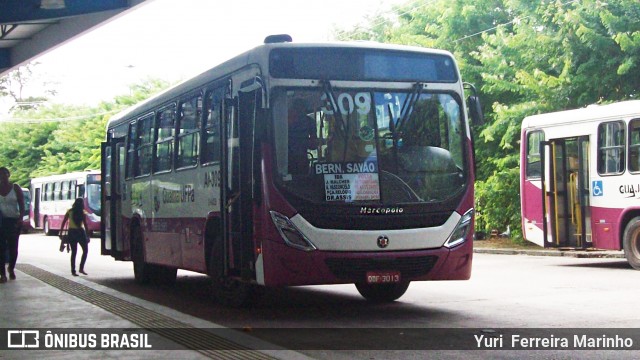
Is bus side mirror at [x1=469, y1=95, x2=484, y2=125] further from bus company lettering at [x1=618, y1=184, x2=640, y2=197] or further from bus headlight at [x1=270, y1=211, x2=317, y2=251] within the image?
bus company lettering at [x1=618, y1=184, x2=640, y2=197]

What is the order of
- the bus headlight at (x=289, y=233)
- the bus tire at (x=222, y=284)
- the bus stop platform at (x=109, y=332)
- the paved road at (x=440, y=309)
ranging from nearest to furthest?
1. the bus stop platform at (x=109, y=332)
2. the paved road at (x=440, y=309)
3. the bus headlight at (x=289, y=233)
4. the bus tire at (x=222, y=284)

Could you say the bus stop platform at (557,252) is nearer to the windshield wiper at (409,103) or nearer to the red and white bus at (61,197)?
the windshield wiper at (409,103)

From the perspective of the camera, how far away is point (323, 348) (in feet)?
29.8

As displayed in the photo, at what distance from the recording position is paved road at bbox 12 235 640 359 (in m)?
9.47

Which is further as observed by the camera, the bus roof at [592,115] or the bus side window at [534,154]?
the bus side window at [534,154]

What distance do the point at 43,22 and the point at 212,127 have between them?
1052 centimetres

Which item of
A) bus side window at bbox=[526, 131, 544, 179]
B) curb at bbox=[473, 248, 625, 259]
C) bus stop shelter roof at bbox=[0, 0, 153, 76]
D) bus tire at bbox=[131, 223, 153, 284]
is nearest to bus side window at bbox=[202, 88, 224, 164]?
bus tire at bbox=[131, 223, 153, 284]

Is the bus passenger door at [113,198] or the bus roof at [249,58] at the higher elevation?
the bus roof at [249,58]

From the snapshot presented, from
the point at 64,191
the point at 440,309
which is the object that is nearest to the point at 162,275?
the point at 440,309

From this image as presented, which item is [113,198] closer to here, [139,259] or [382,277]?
[139,259]

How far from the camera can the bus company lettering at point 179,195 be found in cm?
1369

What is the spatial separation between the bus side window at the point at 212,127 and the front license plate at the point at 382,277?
8.99ft

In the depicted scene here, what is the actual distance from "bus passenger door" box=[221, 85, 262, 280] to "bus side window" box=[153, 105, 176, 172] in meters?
2.71

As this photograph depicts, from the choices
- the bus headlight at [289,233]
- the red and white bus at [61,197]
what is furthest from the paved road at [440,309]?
the red and white bus at [61,197]
